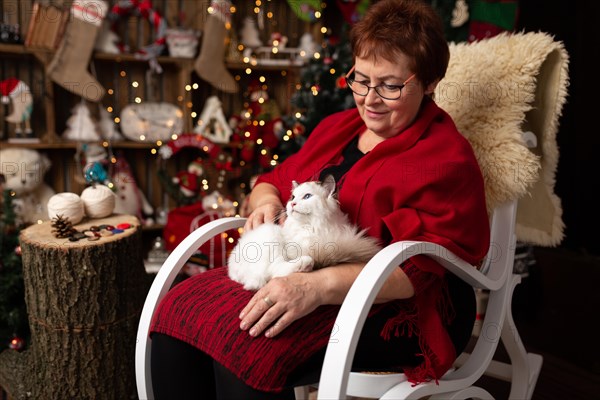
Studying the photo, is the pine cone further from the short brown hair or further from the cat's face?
the short brown hair

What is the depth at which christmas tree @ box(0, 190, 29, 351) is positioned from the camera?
204cm

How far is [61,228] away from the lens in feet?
5.56

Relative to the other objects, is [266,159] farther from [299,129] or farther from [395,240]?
[395,240]

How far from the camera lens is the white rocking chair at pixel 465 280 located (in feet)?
3.25

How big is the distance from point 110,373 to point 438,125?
48.5 inches

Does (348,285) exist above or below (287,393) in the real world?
above

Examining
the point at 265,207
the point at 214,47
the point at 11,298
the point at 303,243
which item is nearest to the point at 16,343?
the point at 11,298

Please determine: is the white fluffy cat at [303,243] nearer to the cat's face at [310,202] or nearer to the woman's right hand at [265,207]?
the cat's face at [310,202]

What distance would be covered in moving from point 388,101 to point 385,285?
438mm

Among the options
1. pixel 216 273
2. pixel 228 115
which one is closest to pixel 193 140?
pixel 228 115

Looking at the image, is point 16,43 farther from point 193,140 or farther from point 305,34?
point 305,34

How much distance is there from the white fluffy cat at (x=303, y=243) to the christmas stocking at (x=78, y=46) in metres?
1.97

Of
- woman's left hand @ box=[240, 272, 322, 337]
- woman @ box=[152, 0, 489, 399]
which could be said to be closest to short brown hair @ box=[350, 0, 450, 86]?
woman @ box=[152, 0, 489, 399]

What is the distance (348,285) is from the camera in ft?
3.62
